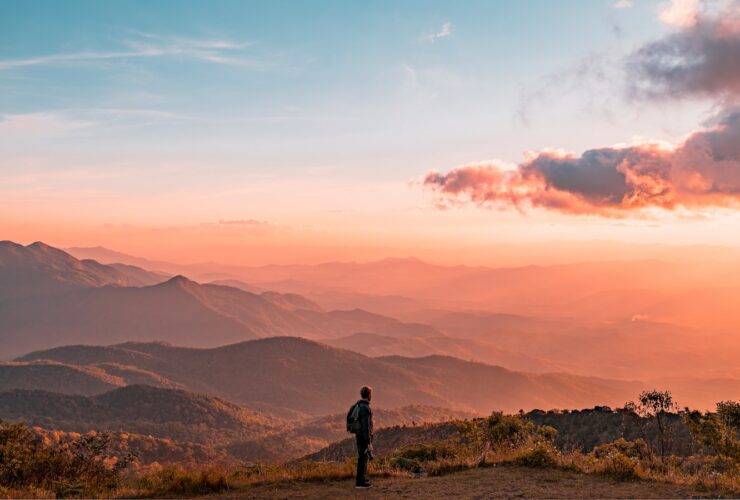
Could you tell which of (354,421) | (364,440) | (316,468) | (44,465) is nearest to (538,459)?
(364,440)

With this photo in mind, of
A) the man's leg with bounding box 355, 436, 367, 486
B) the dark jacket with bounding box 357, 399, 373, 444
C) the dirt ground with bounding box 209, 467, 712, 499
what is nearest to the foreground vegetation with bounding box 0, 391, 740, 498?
the dirt ground with bounding box 209, 467, 712, 499

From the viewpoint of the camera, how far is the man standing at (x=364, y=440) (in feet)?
44.9

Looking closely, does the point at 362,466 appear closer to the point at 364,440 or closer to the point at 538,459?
the point at 364,440

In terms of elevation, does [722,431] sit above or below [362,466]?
above

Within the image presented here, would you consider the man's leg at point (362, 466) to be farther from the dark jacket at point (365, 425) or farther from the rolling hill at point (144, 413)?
the rolling hill at point (144, 413)

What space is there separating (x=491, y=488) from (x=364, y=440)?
3183 millimetres

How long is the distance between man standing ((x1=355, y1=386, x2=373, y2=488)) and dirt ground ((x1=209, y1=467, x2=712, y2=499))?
0.29m

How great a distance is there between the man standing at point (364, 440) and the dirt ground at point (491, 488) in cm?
29

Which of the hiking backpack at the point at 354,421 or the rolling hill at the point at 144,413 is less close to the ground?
the hiking backpack at the point at 354,421

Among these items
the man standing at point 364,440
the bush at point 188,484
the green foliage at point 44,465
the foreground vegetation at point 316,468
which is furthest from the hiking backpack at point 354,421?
the green foliage at point 44,465

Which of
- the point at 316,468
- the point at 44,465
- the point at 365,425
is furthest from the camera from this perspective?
the point at 44,465

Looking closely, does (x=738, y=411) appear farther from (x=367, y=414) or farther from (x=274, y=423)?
(x=274, y=423)

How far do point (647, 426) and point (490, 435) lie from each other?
48.3ft

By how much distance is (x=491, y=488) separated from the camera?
12.9 metres
